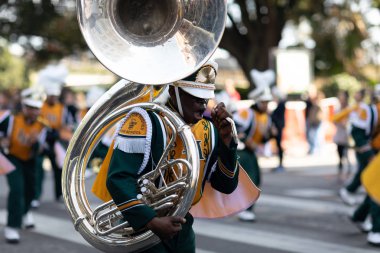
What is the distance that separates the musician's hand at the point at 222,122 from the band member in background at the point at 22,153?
14.3 feet

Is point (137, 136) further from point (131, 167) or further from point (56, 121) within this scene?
point (56, 121)

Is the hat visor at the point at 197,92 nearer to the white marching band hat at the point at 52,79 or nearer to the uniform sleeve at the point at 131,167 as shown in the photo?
the uniform sleeve at the point at 131,167

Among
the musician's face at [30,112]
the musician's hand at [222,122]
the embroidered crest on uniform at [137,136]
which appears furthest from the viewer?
the musician's face at [30,112]

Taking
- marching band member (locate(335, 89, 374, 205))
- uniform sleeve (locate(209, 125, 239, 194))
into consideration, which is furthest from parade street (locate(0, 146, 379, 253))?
uniform sleeve (locate(209, 125, 239, 194))

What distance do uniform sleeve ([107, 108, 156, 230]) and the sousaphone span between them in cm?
8

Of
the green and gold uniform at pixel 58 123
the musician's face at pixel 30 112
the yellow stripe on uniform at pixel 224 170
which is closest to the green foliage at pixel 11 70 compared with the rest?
the green and gold uniform at pixel 58 123

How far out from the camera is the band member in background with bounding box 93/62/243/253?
366cm

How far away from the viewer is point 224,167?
4090 mm

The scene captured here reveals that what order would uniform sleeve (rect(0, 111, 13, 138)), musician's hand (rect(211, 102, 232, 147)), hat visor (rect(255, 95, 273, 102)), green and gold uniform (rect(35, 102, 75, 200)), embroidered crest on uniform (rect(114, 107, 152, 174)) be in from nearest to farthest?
embroidered crest on uniform (rect(114, 107, 152, 174)) → musician's hand (rect(211, 102, 232, 147)) → uniform sleeve (rect(0, 111, 13, 138)) → hat visor (rect(255, 95, 273, 102)) → green and gold uniform (rect(35, 102, 75, 200))

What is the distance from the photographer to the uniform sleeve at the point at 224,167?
403 cm

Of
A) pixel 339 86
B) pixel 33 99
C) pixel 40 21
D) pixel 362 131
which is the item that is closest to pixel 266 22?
pixel 339 86

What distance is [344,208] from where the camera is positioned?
33.3ft

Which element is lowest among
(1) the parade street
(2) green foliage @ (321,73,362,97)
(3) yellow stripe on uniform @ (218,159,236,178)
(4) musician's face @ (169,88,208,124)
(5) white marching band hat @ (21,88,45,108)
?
(2) green foliage @ (321,73,362,97)

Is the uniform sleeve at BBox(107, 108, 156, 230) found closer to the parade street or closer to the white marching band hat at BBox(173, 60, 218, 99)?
the white marching band hat at BBox(173, 60, 218, 99)
